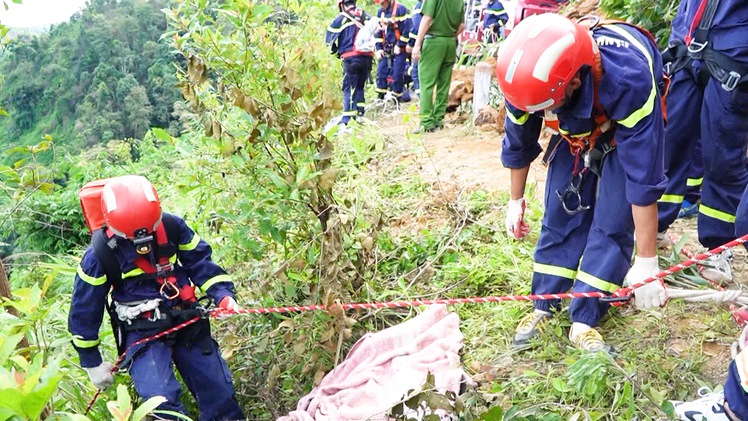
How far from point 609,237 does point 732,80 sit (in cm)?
93

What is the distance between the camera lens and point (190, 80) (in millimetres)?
2912

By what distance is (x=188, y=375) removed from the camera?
3.25 m

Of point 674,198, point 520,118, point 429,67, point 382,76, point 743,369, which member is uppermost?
point 520,118

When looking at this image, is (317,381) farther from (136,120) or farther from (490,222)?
(136,120)

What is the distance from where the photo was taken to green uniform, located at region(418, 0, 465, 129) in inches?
265

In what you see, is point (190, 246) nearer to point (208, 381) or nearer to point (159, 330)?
point (159, 330)

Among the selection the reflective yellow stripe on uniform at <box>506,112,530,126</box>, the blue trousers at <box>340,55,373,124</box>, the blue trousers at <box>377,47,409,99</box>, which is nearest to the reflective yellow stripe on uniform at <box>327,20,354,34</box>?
the blue trousers at <box>340,55,373,124</box>

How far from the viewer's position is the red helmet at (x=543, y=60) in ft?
7.16

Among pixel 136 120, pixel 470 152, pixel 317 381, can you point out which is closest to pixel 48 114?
pixel 136 120

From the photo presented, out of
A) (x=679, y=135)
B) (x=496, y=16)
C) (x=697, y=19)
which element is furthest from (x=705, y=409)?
(x=496, y=16)

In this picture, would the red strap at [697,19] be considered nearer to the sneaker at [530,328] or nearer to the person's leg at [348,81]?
the sneaker at [530,328]

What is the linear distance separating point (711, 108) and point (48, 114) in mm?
39460

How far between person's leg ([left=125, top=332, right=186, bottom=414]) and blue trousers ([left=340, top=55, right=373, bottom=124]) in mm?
5577

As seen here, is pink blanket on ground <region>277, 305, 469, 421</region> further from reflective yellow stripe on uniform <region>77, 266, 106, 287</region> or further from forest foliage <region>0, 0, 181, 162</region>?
forest foliage <region>0, 0, 181, 162</region>
